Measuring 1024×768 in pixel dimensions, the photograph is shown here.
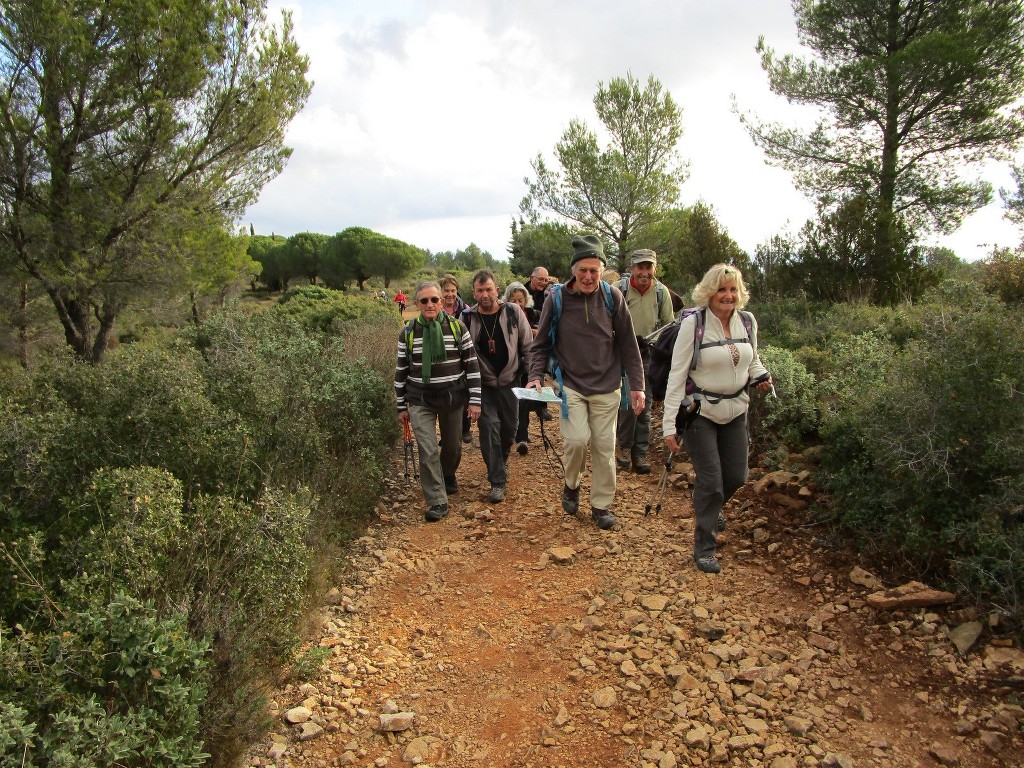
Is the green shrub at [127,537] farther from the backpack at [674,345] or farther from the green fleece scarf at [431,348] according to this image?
the backpack at [674,345]

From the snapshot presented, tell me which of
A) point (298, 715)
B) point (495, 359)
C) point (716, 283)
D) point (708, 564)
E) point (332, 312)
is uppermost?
point (332, 312)

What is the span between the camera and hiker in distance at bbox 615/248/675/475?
5.48 metres

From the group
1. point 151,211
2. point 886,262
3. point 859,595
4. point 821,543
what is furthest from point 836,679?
point 151,211

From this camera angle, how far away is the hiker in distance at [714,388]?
11.8 ft

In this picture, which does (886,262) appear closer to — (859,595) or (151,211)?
(859,595)

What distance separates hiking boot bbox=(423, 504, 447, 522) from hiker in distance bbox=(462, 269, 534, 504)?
1.50 feet

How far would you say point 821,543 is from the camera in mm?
3828

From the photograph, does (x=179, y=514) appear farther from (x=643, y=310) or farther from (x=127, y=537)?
(x=643, y=310)

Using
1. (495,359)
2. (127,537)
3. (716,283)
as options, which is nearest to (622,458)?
(495,359)

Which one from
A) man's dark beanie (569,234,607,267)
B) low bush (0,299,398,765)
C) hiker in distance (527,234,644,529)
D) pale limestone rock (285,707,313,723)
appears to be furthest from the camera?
hiker in distance (527,234,644,529)

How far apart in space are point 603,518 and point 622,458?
4.73ft

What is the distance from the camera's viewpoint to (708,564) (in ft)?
12.4

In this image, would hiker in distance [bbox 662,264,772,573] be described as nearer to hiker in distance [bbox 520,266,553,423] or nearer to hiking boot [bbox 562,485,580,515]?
hiking boot [bbox 562,485,580,515]

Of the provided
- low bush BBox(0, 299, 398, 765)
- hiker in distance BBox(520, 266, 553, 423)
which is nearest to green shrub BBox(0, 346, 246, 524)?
low bush BBox(0, 299, 398, 765)
